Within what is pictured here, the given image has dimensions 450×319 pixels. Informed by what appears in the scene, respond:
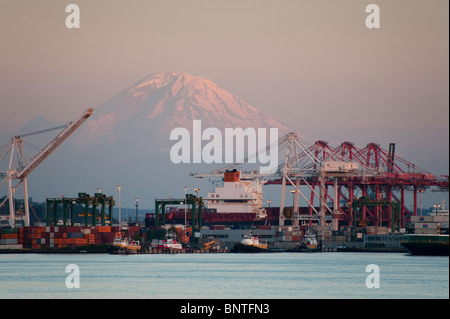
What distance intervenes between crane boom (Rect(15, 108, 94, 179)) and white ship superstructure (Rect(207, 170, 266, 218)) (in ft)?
94.1

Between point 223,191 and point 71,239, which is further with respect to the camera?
point 223,191

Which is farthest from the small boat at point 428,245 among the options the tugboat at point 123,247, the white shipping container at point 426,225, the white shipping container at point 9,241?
the white shipping container at point 9,241

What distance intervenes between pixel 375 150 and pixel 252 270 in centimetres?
8051

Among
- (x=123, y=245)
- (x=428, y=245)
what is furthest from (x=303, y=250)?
(x=123, y=245)

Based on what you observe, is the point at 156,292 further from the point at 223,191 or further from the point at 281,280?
the point at 223,191

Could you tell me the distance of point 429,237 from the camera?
10875cm

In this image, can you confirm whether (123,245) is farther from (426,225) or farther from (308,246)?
(426,225)

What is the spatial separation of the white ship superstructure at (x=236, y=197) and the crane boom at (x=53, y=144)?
2867 cm

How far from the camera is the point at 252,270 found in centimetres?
8206

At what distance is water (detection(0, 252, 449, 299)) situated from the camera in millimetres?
62625

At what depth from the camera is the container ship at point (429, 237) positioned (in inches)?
4235

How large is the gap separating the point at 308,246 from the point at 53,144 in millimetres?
33615

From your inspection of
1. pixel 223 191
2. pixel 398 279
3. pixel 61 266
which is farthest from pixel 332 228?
pixel 398 279

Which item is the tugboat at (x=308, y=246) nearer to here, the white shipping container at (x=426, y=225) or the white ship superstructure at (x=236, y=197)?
the white shipping container at (x=426, y=225)
